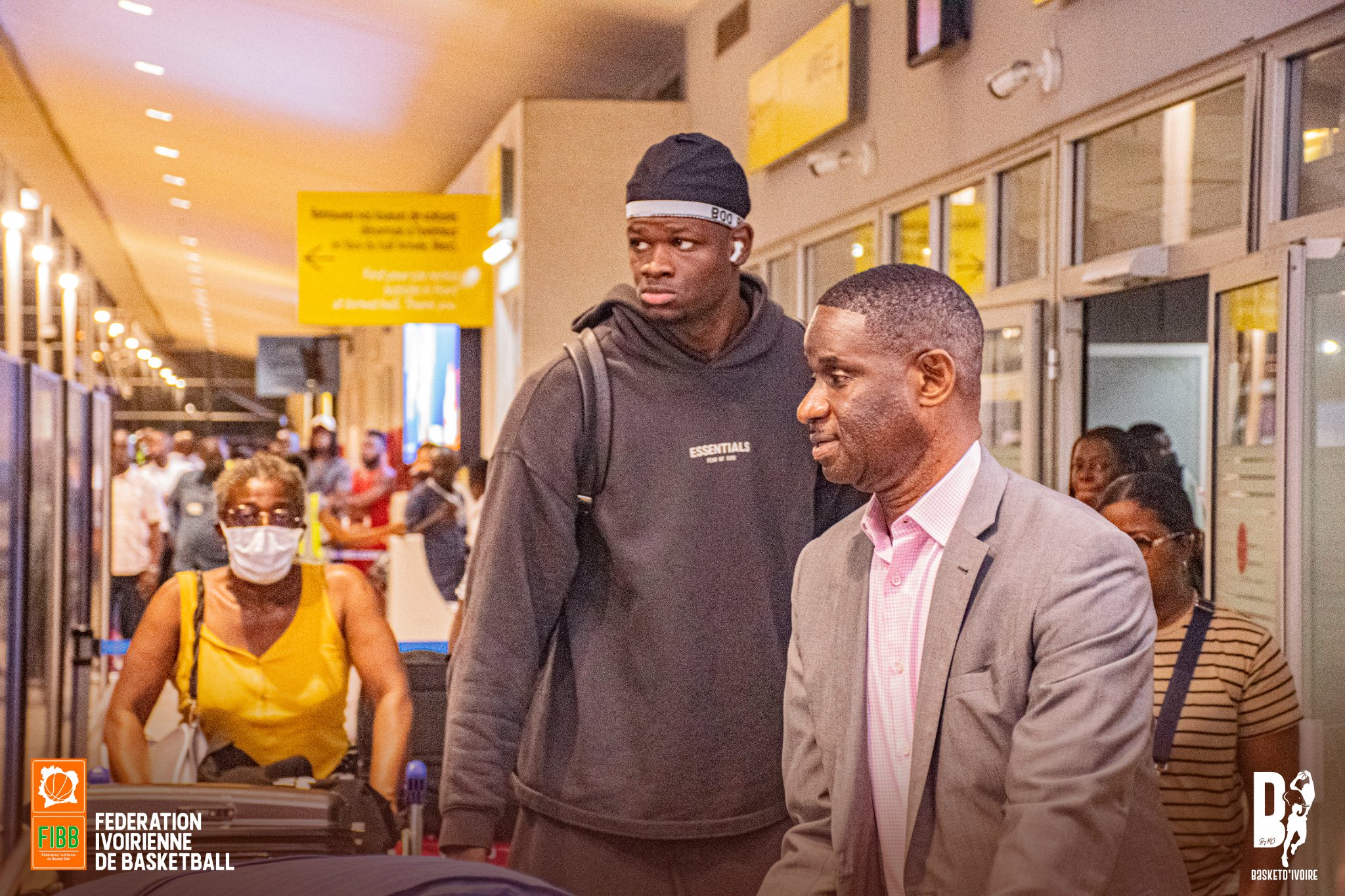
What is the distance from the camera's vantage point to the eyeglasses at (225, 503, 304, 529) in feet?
9.64

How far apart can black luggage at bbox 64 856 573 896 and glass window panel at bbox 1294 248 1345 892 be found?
8.42 feet

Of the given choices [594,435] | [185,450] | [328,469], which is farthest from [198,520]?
[185,450]

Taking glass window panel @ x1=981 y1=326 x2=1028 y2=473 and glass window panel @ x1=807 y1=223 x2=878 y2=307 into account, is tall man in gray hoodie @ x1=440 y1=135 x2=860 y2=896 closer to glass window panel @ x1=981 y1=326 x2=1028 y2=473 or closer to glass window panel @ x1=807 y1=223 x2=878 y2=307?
glass window panel @ x1=981 y1=326 x2=1028 y2=473

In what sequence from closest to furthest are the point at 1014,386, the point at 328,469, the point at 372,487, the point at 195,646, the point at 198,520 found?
the point at 195,646 → the point at 198,520 → the point at 1014,386 → the point at 372,487 → the point at 328,469

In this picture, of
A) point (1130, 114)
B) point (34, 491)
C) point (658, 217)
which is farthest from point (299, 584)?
point (1130, 114)

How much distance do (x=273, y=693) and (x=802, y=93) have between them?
394cm

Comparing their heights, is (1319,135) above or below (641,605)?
above

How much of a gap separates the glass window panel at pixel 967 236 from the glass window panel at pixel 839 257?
465 millimetres

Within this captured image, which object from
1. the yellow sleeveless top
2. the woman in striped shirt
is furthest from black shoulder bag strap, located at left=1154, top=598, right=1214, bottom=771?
the yellow sleeveless top

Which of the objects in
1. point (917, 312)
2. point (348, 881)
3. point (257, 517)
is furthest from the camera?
point (257, 517)

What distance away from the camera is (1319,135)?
3.46m

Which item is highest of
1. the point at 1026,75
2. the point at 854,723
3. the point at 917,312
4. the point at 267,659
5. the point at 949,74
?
the point at 949,74

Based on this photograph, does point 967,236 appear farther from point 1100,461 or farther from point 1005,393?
point 1100,461

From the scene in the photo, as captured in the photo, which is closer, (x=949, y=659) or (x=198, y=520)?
(x=949, y=659)
